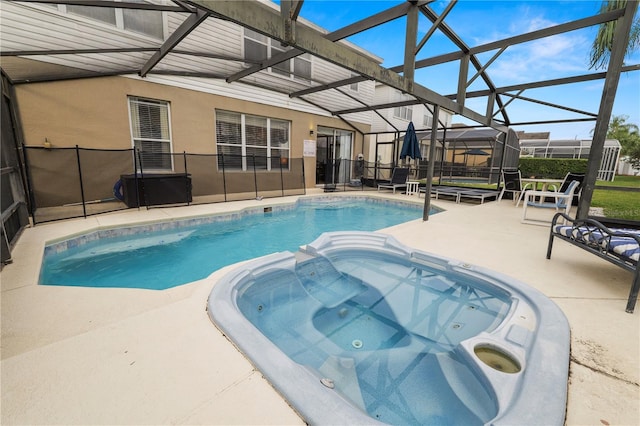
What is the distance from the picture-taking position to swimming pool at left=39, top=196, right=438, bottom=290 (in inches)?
135

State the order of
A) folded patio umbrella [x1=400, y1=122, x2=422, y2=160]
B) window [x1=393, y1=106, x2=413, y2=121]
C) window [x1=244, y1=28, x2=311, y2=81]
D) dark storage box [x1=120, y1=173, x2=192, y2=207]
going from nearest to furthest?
dark storage box [x1=120, y1=173, x2=192, y2=207] < window [x1=244, y1=28, x2=311, y2=81] < folded patio umbrella [x1=400, y1=122, x2=422, y2=160] < window [x1=393, y1=106, x2=413, y2=121]

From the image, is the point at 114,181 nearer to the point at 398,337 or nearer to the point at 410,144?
the point at 398,337

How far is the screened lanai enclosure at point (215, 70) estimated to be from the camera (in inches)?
149

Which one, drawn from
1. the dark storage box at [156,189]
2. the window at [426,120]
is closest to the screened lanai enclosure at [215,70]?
the dark storage box at [156,189]

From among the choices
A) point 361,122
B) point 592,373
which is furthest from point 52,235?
point 361,122

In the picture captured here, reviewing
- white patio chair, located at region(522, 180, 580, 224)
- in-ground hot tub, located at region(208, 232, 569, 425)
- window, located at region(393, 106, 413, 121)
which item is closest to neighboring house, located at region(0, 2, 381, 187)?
in-ground hot tub, located at region(208, 232, 569, 425)

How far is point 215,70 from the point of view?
23.1 ft

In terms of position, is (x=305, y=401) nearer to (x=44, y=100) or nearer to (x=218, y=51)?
(x=44, y=100)

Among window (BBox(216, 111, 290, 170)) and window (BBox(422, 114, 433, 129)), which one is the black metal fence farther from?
window (BBox(422, 114, 433, 129))

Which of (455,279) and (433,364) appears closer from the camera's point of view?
(433,364)

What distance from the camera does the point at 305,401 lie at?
1228mm

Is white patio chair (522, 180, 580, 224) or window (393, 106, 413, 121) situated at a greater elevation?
window (393, 106, 413, 121)

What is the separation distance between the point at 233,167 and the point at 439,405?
25.8 ft

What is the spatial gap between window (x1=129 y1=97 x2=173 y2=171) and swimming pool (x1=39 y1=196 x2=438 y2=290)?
2.28m
